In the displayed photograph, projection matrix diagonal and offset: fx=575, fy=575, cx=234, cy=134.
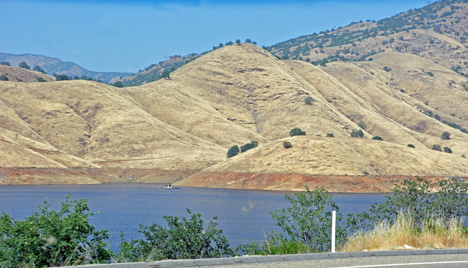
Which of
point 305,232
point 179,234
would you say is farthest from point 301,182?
point 179,234

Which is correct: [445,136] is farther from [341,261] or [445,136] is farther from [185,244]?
[341,261]

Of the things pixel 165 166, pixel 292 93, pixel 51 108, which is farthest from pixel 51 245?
pixel 292 93

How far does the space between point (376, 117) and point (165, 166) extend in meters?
88.1

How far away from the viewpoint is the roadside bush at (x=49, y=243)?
14281 mm

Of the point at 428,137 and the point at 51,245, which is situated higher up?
the point at 428,137

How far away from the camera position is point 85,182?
125m

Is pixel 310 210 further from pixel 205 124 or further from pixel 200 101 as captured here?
pixel 200 101

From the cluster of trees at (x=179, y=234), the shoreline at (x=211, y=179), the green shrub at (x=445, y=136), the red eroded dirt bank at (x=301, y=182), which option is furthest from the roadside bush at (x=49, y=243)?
the green shrub at (x=445, y=136)

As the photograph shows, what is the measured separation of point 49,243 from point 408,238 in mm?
11061

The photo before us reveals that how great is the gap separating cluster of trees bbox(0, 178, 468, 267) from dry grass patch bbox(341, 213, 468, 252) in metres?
0.30

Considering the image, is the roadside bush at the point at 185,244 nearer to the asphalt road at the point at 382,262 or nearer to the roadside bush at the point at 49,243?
the roadside bush at the point at 49,243

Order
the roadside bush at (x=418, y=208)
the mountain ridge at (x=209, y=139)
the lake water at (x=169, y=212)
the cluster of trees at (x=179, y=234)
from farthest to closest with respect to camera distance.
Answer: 1. the mountain ridge at (x=209, y=139)
2. the lake water at (x=169, y=212)
3. the roadside bush at (x=418, y=208)
4. the cluster of trees at (x=179, y=234)

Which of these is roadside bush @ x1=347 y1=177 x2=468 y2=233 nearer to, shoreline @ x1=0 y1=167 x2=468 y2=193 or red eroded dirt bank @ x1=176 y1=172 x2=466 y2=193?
red eroded dirt bank @ x1=176 y1=172 x2=466 y2=193

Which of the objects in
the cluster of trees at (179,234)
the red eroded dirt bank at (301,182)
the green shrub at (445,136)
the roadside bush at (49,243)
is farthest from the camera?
the green shrub at (445,136)
